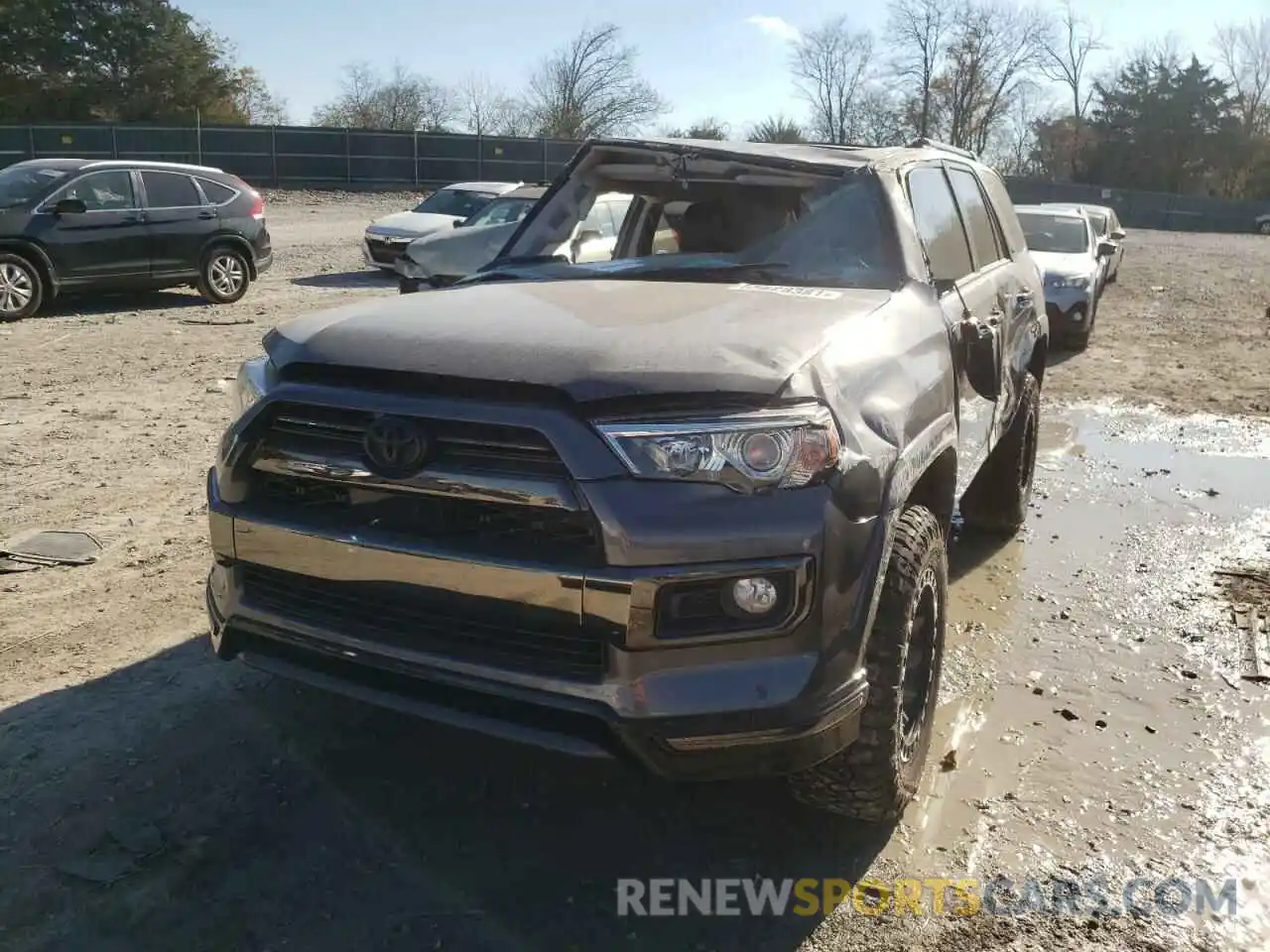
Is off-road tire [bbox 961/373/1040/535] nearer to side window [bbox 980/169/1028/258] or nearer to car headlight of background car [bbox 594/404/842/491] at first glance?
side window [bbox 980/169/1028/258]

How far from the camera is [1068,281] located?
1171 centimetres

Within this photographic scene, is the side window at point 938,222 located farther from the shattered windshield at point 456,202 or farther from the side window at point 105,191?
the shattered windshield at point 456,202

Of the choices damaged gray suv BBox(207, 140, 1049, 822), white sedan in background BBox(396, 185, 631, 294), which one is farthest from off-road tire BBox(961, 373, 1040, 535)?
white sedan in background BBox(396, 185, 631, 294)

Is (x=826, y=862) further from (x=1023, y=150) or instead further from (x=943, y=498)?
(x=1023, y=150)

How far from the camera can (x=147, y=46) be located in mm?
40719

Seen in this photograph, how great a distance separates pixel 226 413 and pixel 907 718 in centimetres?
601

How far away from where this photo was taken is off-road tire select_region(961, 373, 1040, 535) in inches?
214

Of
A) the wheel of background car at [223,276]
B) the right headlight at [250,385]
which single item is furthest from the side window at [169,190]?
the right headlight at [250,385]

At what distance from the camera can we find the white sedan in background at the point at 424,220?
652 inches

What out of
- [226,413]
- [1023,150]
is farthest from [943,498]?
[1023,150]

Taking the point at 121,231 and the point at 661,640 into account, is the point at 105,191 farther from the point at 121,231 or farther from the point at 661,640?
the point at 661,640

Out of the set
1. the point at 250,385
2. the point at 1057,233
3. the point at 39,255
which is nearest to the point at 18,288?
the point at 39,255

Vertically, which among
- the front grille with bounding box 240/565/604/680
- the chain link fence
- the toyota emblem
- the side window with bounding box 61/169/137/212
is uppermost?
the chain link fence

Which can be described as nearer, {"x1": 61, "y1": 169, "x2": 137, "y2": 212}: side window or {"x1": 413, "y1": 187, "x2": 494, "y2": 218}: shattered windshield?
{"x1": 61, "y1": 169, "x2": 137, "y2": 212}: side window
